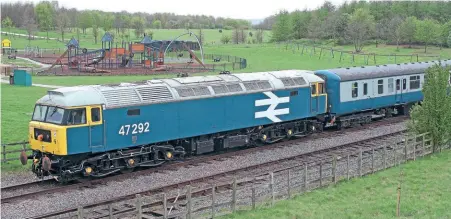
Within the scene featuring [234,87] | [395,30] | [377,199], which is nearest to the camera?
[377,199]

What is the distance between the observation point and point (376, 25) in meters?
109

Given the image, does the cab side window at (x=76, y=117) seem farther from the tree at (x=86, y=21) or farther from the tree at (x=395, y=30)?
the tree at (x=86, y=21)

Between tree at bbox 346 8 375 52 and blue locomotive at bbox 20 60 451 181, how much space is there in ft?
210

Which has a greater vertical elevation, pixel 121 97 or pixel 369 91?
pixel 121 97

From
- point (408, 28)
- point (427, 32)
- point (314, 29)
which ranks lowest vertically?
point (427, 32)

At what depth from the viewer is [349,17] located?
112438 millimetres

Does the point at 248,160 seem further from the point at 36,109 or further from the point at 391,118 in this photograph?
the point at 391,118

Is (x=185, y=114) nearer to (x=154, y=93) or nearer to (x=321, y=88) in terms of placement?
(x=154, y=93)

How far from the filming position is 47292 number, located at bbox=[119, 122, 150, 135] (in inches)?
888

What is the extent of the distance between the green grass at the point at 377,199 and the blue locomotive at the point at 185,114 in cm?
727

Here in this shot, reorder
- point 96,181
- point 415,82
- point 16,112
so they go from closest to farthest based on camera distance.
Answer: point 96,181 < point 16,112 < point 415,82

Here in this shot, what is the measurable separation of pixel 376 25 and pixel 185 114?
91.7 meters

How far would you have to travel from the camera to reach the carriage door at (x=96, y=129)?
2152 centimetres

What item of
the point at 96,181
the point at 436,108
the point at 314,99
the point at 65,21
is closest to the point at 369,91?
the point at 314,99
